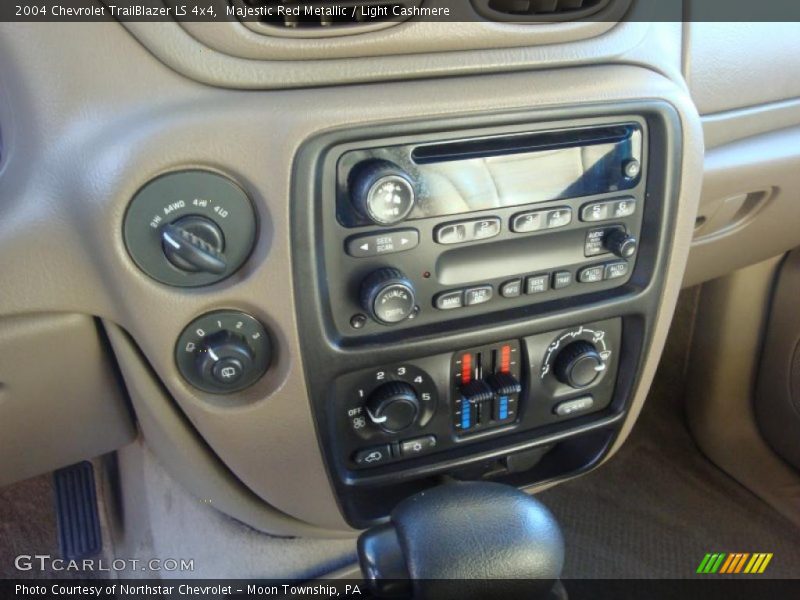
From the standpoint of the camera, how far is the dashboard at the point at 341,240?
0.61m

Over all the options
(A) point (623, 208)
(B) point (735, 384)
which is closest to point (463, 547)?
(A) point (623, 208)

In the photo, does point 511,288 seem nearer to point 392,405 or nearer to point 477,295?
point 477,295

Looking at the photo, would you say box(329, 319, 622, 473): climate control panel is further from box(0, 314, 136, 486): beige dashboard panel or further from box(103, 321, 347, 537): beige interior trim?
box(0, 314, 136, 486): beige dashboard panel

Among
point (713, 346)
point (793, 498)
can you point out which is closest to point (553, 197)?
point (713, 346)

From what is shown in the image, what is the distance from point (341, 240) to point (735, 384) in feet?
3.81

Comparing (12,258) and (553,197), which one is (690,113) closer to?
(553,197)

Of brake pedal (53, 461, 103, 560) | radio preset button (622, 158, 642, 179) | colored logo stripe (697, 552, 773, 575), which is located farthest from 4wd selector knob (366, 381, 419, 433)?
colored logo stripe (697, 552, 773, 575)

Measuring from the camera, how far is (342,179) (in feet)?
2.21

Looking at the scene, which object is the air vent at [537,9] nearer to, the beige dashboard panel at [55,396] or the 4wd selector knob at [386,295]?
the 4wd selector knob at [386,295]

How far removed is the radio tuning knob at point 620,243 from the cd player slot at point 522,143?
88mm

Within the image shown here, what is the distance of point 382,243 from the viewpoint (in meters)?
0.70

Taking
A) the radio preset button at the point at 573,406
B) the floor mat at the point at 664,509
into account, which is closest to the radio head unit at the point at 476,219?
the radio preset button at the point at 573,406

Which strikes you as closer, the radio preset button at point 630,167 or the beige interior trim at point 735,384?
the radio preset button at point 630,167

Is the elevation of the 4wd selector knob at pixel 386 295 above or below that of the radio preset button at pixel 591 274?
above
